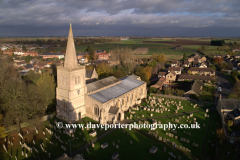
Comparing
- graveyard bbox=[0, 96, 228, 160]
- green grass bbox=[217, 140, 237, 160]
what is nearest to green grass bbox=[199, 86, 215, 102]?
graveyard bbox=[0, 96, 228, 160]

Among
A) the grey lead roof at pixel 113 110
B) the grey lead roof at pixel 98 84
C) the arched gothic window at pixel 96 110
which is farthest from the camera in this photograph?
the grey lead roof at pixel 98 84

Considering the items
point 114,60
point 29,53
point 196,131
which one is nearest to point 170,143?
point 196,131

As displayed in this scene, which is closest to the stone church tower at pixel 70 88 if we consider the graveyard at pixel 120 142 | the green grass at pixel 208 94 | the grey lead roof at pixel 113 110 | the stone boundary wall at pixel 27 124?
the stone boundary wall at pixel 27 124

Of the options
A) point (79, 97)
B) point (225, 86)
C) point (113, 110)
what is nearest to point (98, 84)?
point (79, 97)

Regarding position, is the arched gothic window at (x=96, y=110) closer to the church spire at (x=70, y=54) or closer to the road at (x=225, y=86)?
the church spire at (x=70, y=54)

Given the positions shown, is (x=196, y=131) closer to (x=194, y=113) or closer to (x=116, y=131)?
(x=194, y=113)

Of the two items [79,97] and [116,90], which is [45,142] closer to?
[79,97]
